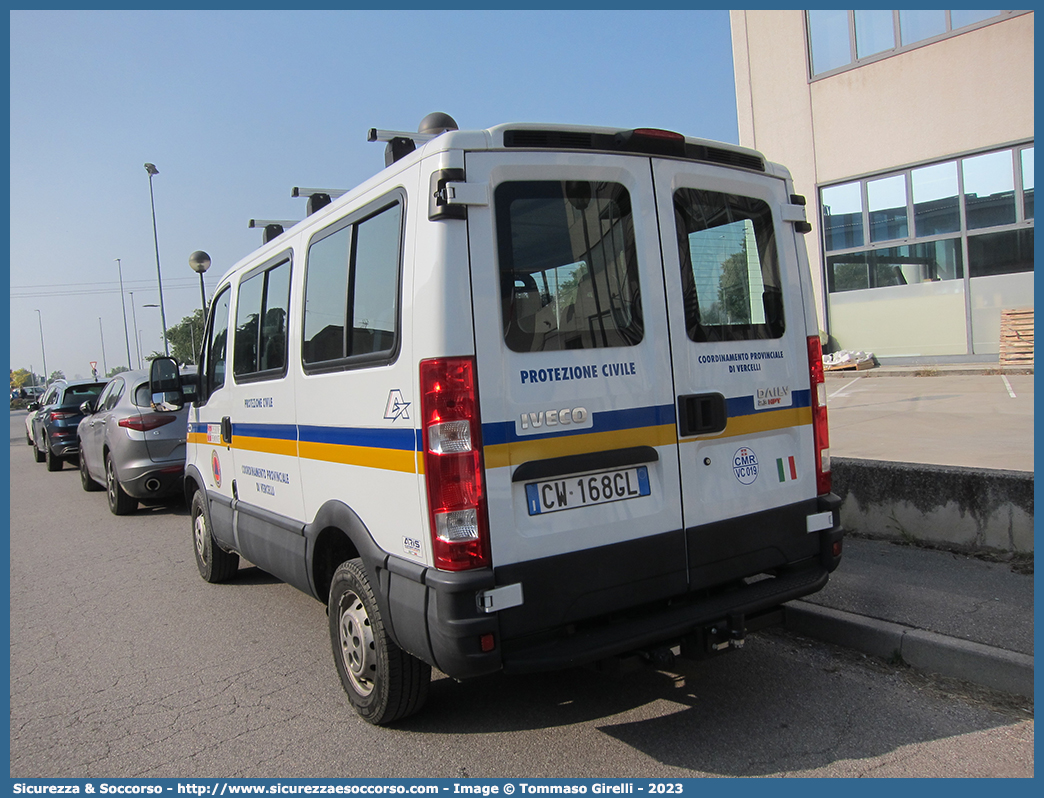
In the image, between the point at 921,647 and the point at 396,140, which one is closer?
the point at 396,140

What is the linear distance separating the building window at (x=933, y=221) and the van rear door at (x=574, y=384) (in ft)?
50.4

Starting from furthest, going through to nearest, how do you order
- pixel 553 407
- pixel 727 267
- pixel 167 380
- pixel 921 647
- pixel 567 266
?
pixel 167 380, pixel 921 647, pixel 727 267, pixel 567 266, pixel 553 407

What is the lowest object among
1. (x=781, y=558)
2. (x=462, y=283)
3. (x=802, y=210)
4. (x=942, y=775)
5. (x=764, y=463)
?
(x=942, y=775)

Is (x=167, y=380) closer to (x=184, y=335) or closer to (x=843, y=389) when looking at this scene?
(x=843, y=389)

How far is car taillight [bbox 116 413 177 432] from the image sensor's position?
8.98 m

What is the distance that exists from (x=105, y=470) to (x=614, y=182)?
8811 millimetres

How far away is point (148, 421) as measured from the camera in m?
8.98

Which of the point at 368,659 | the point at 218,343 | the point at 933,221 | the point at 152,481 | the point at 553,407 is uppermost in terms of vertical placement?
the point at 933,221

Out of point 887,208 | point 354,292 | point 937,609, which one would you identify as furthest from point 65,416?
point 887,208

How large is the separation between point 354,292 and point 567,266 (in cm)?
102

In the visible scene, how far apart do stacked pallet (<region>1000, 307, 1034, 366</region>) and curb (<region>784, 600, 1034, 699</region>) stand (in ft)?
42.5

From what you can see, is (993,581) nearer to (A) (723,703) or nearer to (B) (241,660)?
(A) (723,703)

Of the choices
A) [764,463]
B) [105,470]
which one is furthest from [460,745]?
[105,470]

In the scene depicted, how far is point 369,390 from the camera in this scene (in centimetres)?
335
